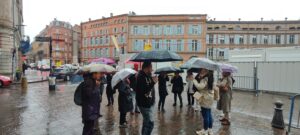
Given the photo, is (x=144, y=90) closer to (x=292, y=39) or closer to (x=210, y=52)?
(x=210, y=52)

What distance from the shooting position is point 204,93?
701 cm

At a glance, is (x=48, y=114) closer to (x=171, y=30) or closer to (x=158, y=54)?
(x=158, y=54)

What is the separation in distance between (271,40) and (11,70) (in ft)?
198

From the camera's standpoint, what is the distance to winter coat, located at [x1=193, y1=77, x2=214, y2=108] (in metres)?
6.88

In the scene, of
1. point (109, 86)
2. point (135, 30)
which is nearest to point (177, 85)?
point (109, 86)

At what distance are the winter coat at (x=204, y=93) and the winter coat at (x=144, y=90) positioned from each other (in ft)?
5.55

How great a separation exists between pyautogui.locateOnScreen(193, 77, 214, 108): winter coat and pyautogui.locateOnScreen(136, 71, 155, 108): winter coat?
5.55ft

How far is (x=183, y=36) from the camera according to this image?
190ft

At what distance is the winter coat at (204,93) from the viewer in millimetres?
6875

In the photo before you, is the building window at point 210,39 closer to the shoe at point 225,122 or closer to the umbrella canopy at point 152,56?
the shoe at point 225,122

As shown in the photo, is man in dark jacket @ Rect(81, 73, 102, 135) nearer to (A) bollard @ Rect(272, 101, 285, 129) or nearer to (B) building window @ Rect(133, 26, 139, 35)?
(A) bollard @ Rect(272, 101, 285, 129)

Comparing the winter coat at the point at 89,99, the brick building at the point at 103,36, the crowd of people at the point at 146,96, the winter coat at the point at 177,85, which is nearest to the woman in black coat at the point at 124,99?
the crowd of people at the point at 146,96

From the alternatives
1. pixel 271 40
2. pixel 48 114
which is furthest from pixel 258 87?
pixel 271 40

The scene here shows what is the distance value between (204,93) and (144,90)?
199cm
